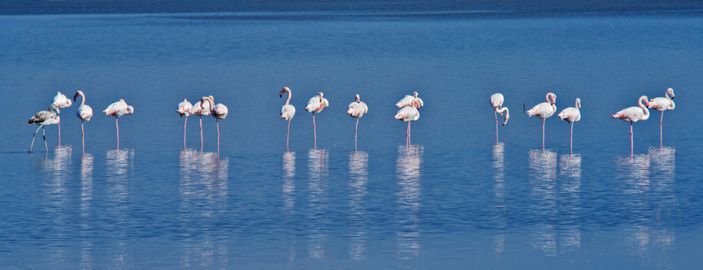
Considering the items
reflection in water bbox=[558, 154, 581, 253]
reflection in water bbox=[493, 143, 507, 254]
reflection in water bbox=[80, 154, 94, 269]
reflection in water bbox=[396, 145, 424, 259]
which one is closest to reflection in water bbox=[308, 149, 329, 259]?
reflection in water bbox=[396, 145, 424, 259]

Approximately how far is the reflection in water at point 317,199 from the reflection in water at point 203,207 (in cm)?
75

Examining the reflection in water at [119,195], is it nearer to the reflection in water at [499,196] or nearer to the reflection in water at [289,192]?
the reflection in water at [289,192]

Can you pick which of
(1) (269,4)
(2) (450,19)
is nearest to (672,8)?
(2) (450,19)

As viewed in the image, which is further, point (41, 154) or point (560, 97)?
point (560, 97)

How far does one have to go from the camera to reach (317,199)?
582 inches

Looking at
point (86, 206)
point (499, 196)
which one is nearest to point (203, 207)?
point (86, 206)

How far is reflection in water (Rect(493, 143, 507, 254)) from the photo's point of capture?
12.6 meters

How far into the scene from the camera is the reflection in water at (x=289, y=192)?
12.5 metres

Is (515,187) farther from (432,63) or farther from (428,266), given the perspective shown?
(432,63)

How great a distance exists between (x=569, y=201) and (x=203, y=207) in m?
3.51

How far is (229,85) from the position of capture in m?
27.8

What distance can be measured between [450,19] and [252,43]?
47.8ft

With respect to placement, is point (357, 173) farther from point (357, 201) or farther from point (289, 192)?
point (357, 201)

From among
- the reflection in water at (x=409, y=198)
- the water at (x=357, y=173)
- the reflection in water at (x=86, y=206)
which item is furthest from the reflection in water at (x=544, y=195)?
the reflection in water at (x=86, y=206)
